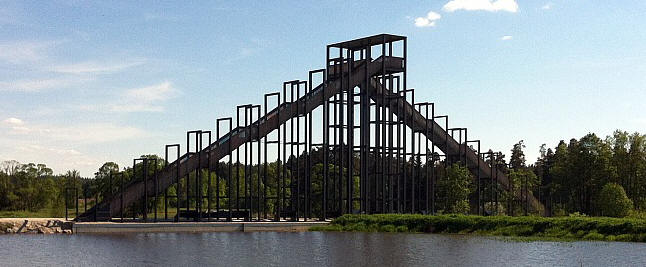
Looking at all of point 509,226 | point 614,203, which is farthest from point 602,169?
point 509,226

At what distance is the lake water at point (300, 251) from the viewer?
127ft

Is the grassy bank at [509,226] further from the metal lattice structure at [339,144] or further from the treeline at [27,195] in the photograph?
the treeline at [27,195]

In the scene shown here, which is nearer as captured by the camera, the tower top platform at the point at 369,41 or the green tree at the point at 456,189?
the tower top platform at the point at 369,41

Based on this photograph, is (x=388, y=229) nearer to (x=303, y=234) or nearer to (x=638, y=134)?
(x=303, y=234)

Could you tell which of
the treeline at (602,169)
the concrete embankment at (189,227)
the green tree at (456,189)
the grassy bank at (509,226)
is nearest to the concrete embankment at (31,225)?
the concrete embankment at (189,227)

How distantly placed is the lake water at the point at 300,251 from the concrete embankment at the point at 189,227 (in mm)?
2358

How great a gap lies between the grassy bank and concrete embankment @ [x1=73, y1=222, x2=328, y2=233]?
2.57m

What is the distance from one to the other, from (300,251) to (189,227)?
60.6 feet

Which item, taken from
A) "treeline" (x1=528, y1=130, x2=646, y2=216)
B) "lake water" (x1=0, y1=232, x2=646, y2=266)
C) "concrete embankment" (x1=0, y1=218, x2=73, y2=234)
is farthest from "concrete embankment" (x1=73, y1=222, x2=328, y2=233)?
"treeline" (x1=528, y1=130, x2=646, y2=216)

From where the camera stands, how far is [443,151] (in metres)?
81.4

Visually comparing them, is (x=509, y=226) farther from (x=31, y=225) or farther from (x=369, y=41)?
(x=31, y=225)

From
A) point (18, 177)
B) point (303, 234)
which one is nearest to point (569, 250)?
point (303, 234)

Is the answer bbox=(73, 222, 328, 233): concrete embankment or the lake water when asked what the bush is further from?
the lake water

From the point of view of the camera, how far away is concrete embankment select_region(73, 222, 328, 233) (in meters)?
58.0
